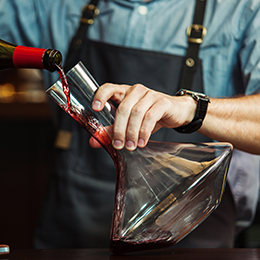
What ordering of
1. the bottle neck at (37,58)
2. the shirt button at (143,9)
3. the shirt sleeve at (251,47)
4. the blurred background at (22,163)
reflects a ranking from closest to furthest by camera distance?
1. the bottle neck at (37,58)
2. the shirt sleeve at (251,47)
3. the shirt button at (143,9)
4. the blurred background at (22,163)

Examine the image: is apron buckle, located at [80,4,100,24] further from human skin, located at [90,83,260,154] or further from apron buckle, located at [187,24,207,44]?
human skin, located at [90,83,260,154]

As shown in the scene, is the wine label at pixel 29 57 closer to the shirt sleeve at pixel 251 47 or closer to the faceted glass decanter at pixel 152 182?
the faceted glass decanter at pixel 152 182

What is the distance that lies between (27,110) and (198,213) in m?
1.53

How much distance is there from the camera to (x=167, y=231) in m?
0.44

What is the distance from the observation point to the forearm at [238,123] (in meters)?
0.59

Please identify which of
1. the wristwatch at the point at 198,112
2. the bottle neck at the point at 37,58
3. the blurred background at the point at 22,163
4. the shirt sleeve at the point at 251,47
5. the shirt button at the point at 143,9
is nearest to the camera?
the bottle neck at the point at 37,58

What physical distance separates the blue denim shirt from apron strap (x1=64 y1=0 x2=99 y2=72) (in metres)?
0.02

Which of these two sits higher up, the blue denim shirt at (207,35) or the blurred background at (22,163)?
the blue denim shirt at (207,35)

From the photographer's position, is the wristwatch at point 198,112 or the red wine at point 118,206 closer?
the red wine at point 118,206

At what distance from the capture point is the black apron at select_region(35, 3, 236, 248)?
0.77 m

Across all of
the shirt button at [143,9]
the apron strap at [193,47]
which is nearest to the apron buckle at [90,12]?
the shirt button at [143,9]

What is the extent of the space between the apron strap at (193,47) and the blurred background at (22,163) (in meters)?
1.21

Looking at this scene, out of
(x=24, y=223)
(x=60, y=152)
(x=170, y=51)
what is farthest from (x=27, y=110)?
(x=170, y=51)

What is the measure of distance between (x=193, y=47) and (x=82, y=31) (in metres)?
0.26
